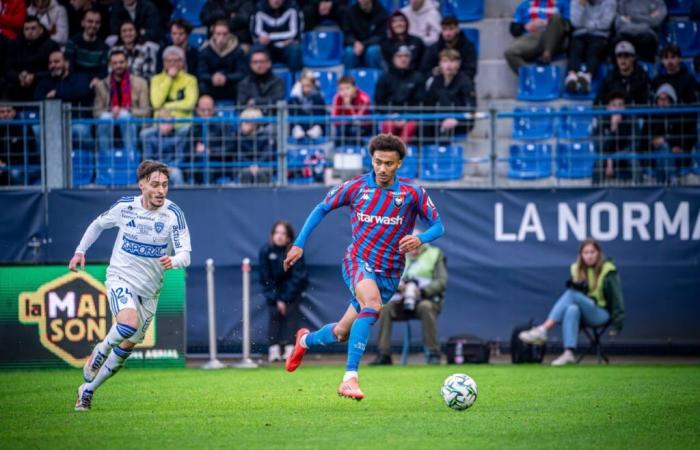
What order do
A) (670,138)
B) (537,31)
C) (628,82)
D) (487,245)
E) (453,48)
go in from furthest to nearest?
1. (537,31)
2. (453,48)
3. (628,82)
4. (487,245)
5. (670,138)

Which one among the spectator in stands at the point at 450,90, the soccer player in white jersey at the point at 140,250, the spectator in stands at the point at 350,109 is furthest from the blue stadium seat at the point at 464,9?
the soccer player in white jersey at the point at 140,250

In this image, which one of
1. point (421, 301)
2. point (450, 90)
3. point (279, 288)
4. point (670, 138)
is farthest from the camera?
point (450, 90)

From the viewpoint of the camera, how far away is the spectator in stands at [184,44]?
18.6 metres

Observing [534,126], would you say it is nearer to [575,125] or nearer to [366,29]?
[575,125]

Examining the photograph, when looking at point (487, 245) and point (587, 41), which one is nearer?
point (487, 245)

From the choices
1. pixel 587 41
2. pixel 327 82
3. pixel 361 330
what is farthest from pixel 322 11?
pixel 361 330

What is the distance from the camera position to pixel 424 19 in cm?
1903

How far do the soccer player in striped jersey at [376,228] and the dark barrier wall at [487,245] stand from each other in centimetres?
656

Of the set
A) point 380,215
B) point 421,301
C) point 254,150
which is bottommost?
point 421,301


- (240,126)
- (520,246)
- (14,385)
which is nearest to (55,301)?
(14,385)

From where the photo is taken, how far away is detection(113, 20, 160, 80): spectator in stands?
1872 centimetres

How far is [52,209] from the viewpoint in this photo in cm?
1727

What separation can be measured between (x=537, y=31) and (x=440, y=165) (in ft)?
Answer: 9.80

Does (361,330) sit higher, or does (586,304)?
(361,330)
